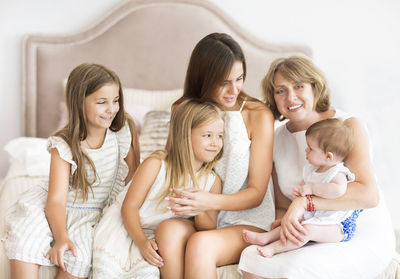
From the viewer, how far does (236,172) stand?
73.1 inches

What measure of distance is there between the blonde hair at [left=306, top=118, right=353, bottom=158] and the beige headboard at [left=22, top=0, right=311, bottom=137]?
154cm

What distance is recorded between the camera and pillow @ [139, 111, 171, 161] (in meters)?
2.44

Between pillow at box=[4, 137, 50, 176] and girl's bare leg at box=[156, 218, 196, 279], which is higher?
pillow at box=[4, 137, 50, 176]

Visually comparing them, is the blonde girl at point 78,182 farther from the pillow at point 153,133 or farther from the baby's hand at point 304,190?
the baby's hand at point 304,190

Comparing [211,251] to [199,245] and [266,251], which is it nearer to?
[199,245]

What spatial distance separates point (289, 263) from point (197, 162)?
1.82 feet

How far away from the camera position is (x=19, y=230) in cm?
167

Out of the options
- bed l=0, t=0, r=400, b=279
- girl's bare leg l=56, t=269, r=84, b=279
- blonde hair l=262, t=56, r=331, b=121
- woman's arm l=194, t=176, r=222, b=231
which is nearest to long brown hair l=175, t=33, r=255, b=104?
blonde hair l=262, t=56, r=331, b=121

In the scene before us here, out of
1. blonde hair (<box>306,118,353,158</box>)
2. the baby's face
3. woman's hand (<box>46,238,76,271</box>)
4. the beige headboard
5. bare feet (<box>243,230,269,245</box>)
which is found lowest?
woman's hand (<box>46,238,76,271</box>)

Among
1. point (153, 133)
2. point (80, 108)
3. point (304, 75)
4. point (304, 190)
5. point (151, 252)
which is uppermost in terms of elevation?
point (304, 75)

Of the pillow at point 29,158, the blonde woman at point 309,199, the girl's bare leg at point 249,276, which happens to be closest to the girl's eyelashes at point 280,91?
the blonde woman at point 309,199

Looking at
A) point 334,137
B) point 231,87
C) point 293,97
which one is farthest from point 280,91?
point 334,137

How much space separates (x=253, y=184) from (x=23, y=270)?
0.91 m

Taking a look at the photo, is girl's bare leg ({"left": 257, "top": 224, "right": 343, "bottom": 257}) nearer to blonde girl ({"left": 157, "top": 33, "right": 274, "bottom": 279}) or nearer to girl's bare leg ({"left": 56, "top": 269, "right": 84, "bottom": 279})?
blonde girl ({"left": 157, "top": 33, "right": 274, "bottom": 279})
